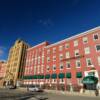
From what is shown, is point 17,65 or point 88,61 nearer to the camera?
point 88,61

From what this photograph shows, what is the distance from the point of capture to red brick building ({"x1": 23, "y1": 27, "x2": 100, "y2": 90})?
37.3 m

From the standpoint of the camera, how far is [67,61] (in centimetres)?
4412

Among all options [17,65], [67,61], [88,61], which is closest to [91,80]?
[88,61]

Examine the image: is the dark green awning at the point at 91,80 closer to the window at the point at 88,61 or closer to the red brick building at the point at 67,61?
the red brick building at the point at 67,61

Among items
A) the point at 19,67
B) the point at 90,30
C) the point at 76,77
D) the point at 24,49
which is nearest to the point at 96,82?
the point at 76,77

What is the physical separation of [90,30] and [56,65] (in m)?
18.5

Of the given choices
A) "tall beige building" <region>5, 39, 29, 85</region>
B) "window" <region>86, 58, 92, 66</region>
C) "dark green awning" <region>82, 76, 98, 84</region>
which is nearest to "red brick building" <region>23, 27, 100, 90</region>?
"window" <region>86, 58, 92, 66</region>

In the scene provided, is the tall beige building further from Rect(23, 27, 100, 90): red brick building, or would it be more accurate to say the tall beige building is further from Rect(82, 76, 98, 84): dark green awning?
Rect(82, 76, 98, 84): dark green awning

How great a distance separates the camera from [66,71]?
42875 mm

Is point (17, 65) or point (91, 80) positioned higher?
point (17, 65)

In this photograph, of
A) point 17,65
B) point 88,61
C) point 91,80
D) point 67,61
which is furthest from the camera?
point 17,65

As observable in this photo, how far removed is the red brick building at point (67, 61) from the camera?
37344mm

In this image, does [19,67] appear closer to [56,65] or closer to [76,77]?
[56,65]

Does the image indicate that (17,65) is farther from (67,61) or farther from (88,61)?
(88,61)
